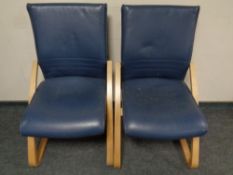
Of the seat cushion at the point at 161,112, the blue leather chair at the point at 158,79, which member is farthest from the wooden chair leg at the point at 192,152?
the seat cushion at the point at 161,112

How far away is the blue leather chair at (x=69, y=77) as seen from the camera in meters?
1.40

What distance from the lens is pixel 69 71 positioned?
1.75 m

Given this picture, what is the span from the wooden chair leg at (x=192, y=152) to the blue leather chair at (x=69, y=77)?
49 centimetres

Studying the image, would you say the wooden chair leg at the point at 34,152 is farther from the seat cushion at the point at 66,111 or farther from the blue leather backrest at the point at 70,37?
the blue leather backrest at the point at 70,37

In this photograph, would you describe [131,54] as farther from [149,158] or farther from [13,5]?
[13,5]

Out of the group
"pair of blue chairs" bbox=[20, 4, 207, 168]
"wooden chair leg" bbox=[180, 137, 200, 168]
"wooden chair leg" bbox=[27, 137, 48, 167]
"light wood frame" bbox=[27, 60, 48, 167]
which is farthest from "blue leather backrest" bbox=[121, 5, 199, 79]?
"wooden chair leg" bbox=[27, 137, 48, 167]

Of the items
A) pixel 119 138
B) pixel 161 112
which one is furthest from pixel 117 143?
pixel 161 112

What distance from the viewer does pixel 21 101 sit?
85.2 inches

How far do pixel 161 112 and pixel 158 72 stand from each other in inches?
15.0

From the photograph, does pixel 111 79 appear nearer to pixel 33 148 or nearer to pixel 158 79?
pixel 158 79

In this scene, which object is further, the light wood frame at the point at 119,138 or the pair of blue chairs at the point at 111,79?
the light wood frame at the point at 119,138

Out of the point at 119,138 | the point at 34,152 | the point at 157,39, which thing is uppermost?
the point at 157,39

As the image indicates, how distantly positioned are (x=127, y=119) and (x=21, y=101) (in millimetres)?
1125

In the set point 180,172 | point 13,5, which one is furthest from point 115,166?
point 13,5
